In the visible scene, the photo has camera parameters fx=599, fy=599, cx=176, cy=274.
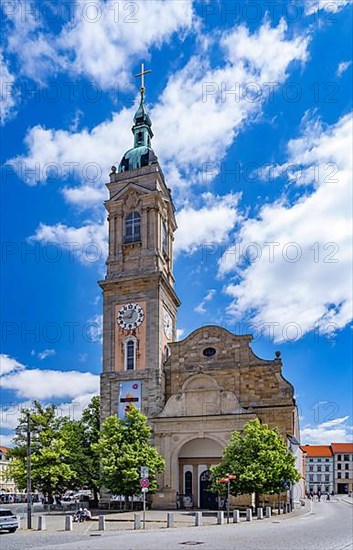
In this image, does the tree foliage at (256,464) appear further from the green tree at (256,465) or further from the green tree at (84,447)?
the green tree at (84,447)

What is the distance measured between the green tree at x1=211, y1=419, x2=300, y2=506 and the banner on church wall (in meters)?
11.2

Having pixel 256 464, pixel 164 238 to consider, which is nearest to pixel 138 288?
pixel 164 238

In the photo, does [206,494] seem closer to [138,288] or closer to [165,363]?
[165,363]

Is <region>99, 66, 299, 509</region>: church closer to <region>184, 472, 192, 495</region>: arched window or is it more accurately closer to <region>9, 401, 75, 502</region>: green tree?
<region>184, 472, 192, 495</region>: arched window

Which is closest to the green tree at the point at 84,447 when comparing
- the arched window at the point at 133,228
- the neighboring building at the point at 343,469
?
the arched window at the point at 133,228

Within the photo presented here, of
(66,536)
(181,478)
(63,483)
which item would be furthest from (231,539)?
(63,483)

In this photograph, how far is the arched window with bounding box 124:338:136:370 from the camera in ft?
165

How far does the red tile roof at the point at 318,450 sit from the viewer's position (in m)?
147

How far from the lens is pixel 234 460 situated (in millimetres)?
39156

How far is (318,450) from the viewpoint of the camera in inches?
5915

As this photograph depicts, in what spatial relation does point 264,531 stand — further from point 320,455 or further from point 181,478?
point 320,455

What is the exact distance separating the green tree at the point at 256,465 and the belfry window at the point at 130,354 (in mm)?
12932

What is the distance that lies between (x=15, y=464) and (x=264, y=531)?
1161 inches

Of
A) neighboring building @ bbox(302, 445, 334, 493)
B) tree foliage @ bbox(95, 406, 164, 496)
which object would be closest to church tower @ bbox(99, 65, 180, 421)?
tree foliage @ bbox(95, 406, 164, 496)
